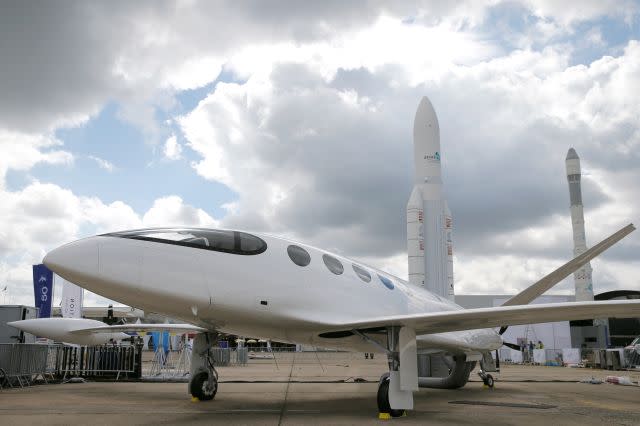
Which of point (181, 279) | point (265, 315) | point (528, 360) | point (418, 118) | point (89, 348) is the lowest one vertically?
point (528, 360)

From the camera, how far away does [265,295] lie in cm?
863

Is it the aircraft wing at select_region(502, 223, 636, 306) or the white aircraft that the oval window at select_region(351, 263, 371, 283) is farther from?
the aircraft wing at select_region(502, 223, 636, 306)

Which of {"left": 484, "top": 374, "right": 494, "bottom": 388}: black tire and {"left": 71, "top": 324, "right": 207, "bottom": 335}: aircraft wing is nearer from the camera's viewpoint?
{"left": 71, "top": 324, "right": 207, "bottom": 335}: aircraft wing

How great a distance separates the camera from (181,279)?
784cm

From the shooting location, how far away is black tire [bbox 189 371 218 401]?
35.1ft

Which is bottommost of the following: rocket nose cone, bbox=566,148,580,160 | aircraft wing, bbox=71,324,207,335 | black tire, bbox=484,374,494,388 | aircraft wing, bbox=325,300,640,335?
black tire, bbox=484,374,494,388

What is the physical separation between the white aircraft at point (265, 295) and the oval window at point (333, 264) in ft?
0.10

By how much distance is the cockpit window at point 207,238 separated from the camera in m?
7.91

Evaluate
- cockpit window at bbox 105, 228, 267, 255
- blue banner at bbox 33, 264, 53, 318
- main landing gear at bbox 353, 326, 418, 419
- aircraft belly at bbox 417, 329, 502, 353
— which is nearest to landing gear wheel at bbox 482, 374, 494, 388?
aircraft belly at bbox 417, 329, 502, 353

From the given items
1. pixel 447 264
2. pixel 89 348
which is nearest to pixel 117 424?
pixel 89 348

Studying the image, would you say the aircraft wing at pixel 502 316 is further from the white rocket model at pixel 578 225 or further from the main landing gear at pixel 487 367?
the white rocket model at pixel 578 225

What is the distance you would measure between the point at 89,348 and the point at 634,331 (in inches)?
2168

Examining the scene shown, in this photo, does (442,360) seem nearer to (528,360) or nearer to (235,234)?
(235,234)

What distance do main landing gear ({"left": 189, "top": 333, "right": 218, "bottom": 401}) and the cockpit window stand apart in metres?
2.96
